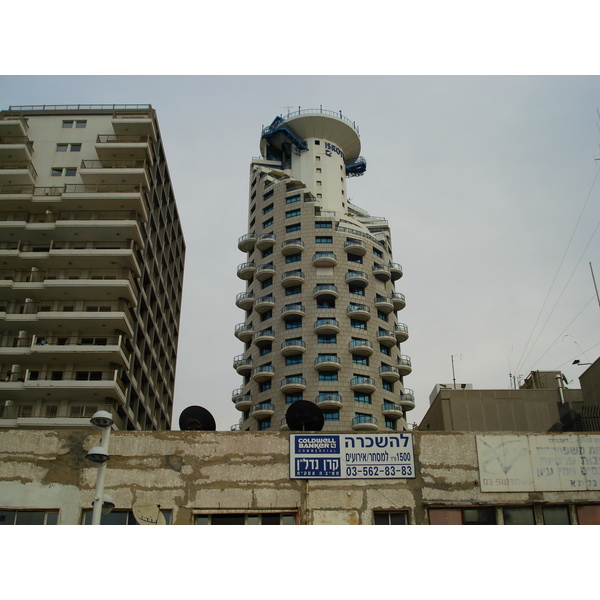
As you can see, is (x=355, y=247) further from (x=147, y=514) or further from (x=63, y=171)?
(x=147, y=514)

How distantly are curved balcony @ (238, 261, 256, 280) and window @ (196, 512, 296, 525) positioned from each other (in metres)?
68.7

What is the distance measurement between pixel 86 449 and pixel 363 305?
63.9 meters

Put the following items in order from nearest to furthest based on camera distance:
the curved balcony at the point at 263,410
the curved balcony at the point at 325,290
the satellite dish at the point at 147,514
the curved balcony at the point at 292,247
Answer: the satellite dish at the point at 147,514, the curved balcony at the point at 263,410, the curved balcony at the point at 325,290, the curved balcony at the point at 292,247


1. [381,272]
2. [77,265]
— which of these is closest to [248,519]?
[77,265]

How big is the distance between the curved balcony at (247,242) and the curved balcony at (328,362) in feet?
67.9

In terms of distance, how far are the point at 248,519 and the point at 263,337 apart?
61010 millimetres

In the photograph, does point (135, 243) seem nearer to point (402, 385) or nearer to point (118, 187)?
point (118, 187)

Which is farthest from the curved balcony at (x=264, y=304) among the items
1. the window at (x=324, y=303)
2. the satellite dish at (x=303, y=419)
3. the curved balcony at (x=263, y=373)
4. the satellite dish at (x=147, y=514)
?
the satellite dish at (x=147, y=514)

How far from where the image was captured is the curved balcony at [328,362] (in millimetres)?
79938

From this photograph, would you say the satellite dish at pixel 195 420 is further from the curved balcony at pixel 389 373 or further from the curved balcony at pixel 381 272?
the curved balcony at pixel 381 272

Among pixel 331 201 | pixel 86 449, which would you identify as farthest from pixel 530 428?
pixel 331 201

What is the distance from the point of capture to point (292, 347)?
267ft

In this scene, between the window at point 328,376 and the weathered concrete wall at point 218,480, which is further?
the window at point 328,376

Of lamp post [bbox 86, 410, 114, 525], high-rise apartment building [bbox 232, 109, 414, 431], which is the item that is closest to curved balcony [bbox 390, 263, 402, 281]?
high-rise apartment building [bbox 232, 109, 414, 431]
